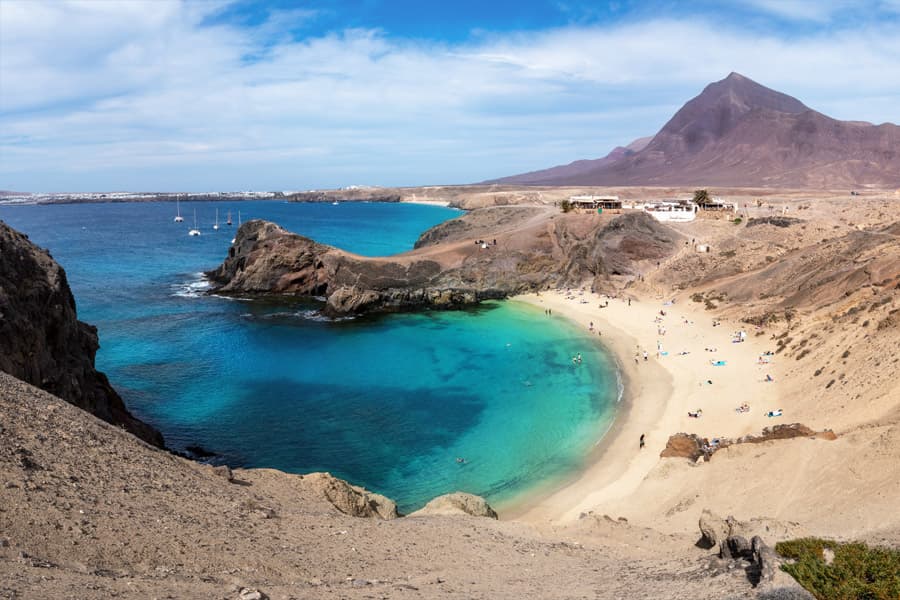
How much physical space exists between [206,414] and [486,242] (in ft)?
128

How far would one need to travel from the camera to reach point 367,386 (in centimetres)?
3325

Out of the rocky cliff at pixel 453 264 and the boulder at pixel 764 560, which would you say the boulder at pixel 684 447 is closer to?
the boulder at pixel 764 560

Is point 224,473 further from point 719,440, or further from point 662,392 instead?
point 662,392

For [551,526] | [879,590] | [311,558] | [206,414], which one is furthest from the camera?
[206,414]

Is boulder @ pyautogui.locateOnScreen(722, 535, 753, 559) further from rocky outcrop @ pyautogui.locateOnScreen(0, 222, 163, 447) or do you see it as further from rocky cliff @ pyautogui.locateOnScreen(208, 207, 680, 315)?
rocky cliff @ pyautogui.locateOnScreen(208, 207, 680, 315)

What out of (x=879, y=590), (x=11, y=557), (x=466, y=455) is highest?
(x=11, y=557)

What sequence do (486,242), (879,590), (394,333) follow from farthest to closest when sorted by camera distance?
(486,242) → (394,333) → (879,590)

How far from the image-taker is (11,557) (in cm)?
796

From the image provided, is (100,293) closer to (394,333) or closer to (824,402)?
(394,333)

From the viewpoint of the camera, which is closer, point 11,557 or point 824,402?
point 11,557

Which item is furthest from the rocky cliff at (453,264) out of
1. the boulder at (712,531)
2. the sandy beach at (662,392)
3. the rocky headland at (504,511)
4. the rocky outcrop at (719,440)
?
the boulder at (712,531)

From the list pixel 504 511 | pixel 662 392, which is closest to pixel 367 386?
pixel 504 511

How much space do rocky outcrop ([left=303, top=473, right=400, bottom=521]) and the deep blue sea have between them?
4.69m

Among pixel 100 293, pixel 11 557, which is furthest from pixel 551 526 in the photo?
pixel 100 293
